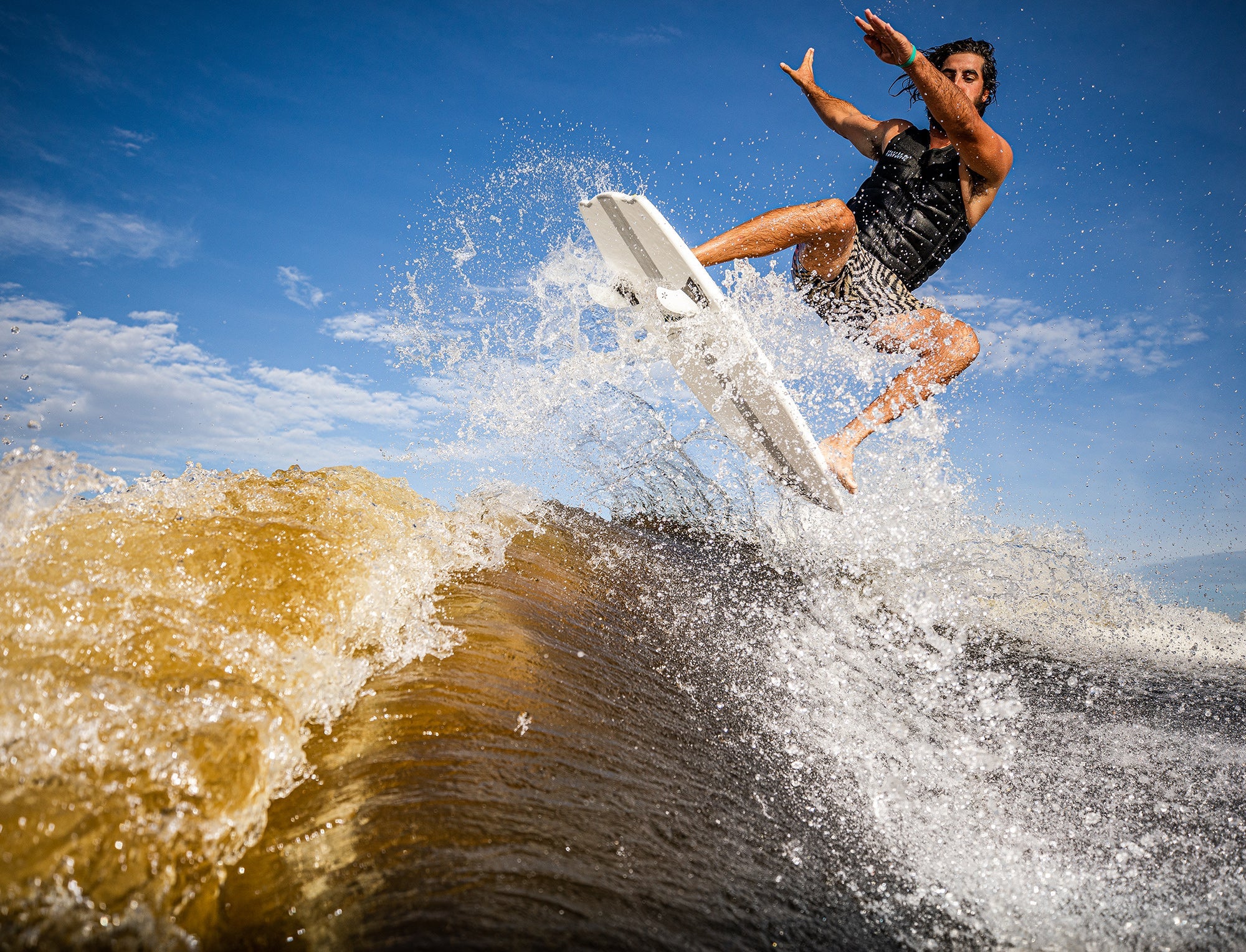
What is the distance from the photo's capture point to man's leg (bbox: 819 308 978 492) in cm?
374

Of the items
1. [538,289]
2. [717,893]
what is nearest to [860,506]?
[538,289]

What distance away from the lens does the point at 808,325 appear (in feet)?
12.2

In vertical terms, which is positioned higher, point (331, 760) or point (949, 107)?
point (949, 107)

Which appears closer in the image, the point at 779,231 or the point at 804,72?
the point at 779,231

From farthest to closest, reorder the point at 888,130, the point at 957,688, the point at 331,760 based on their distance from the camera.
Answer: the point at 888,130, the point at 957,688, the point at 331,760

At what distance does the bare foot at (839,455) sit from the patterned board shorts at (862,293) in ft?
2.21

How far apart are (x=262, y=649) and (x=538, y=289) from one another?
9.04 feet

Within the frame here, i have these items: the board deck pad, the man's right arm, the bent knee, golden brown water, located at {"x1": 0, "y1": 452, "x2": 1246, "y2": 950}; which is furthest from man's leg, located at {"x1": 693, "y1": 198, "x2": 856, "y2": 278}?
golden brown water, located at {"x1": 0, "y1": 452, "x2": 1246, "y2": 950}

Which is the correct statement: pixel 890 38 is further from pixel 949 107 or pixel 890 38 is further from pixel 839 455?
pixel 839 455

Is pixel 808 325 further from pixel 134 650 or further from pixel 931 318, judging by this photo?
pixel 134 650

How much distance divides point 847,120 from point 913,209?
106 centimetres

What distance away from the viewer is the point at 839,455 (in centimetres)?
371

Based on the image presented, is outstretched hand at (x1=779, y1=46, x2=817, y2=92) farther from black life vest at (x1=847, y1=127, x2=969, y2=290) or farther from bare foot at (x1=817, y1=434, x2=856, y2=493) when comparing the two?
bare foot at (x1=817, y1=434, x2=856, y2=493)

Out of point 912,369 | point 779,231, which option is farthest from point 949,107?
point 912,369
